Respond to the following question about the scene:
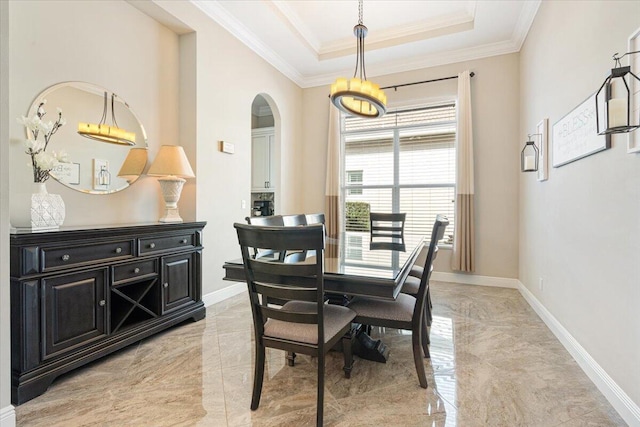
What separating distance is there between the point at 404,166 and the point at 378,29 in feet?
6.40

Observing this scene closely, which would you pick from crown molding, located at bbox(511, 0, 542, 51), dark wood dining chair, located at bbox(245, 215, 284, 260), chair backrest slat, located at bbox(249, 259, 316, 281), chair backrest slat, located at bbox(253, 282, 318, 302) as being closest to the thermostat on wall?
dark wood dining chair, located at bbox(245, 215, 284, 260)

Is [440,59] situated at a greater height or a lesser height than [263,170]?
greater

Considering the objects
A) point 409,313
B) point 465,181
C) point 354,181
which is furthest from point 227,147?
point 465,181

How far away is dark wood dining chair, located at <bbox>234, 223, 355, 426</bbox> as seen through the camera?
1.38 metres

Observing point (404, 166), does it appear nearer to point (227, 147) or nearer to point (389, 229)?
point (389, 229)

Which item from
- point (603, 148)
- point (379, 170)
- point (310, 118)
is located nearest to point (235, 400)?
point (603, 148)

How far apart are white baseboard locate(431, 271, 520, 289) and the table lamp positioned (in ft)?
11.9

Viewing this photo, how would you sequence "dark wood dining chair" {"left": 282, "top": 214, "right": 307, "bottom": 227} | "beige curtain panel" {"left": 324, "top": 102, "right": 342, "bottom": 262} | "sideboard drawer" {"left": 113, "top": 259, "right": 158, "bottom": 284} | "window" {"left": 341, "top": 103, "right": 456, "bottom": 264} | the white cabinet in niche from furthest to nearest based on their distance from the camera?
1. the white cabinet in niche
2. "beige curtain panel" {"left": 324, "top": 102, "right": 342, "bottom": 262}
3. "window" {"left": 341, "top": 103, "right": 456, "bottom": 264}
4. "dark wood dining chair" {"left": 282, "top": 214, "right": 307, "bottom": 227}
5. "sideboard drawer" {"left": 113, "top": 259, "right": 158, "bottom": 284}

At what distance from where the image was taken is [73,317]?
6.60 ft

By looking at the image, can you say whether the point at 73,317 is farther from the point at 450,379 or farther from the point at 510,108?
the point at 510,108

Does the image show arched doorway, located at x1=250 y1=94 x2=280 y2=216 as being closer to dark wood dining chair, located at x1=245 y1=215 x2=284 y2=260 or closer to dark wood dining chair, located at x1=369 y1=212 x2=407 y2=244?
dark wood dining chair, located at x1=369 y1=212 x2=407 y2=244

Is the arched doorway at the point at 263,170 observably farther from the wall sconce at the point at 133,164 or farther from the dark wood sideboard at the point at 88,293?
the dark wood sideboard at the point at 88,293

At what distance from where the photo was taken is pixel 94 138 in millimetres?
2666
